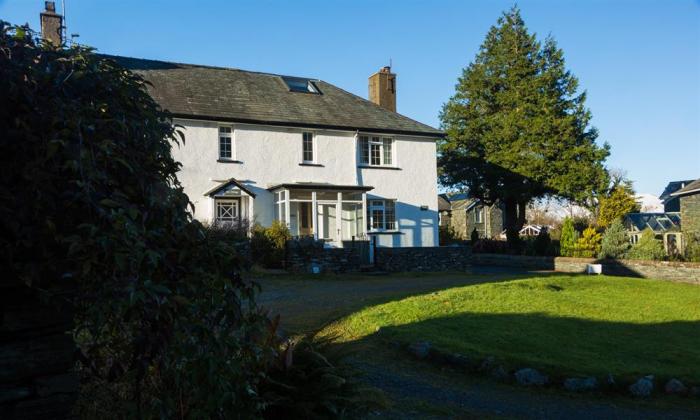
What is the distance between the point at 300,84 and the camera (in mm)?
30125

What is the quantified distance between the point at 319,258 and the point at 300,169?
6.32 m

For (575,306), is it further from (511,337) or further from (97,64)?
(97,64)

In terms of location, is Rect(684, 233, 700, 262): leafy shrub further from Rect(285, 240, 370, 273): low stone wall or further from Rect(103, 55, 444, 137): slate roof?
Rect(285, 240, 370, 273): low stone wall

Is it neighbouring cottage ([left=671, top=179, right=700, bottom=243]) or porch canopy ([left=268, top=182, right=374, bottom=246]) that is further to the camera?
neighbouring cottage ([left=671, top=179, right=700, bottom=243])

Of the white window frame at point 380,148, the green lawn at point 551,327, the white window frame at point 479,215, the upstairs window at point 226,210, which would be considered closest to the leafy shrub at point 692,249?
the green lawn at point 551,327

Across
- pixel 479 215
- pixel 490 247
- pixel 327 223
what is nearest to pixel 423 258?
pixel 327 223

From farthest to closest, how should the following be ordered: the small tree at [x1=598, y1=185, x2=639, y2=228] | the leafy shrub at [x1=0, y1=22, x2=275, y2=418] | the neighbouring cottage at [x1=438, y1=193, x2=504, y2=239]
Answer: the neighbouring cottage at [x1=438, y1=193, x2=504, y2=239] → the small tree at [x1=598, y1=185, x2=639, y2=228] → the leafy shrub at [x1=0, y1=22, x2=275, y2=418]

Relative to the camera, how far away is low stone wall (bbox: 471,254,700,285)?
22.3 metres

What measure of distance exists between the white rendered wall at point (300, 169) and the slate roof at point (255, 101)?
1.54 feet

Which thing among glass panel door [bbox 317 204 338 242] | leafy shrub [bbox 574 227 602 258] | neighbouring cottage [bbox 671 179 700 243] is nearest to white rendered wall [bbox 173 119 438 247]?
glass panel door [bbox 317 204 338 242]

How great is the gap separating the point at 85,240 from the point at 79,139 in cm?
51

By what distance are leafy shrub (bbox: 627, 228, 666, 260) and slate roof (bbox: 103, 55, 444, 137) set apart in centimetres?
1062

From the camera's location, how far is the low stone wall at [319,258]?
20688 millimetres

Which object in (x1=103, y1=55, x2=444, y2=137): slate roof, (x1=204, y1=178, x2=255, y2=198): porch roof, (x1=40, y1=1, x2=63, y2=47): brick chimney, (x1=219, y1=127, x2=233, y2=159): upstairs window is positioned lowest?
(x1=204, y1=178, x2=255, y2=198): porch roof
